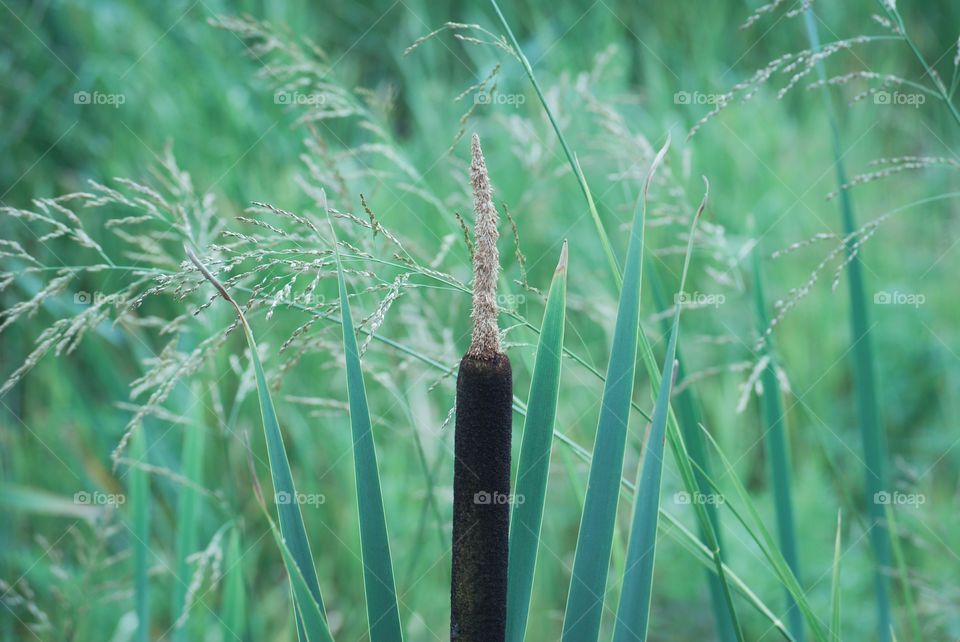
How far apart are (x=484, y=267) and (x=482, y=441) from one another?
0.13 meters

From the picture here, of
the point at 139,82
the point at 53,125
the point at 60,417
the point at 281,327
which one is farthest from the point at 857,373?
the point at 53,125

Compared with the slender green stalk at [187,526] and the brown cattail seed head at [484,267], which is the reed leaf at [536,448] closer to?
the brown cattail seed head at [484,267]

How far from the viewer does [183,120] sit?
2281mm

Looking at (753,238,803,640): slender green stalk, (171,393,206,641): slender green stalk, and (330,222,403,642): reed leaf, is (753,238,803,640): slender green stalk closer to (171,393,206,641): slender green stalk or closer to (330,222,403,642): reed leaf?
(330,222,403,642): reed leaf

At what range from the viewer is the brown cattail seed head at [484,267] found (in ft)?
1.66

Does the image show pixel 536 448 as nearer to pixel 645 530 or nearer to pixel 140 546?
pixel 645 530

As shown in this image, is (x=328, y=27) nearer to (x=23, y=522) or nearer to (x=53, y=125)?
(x=53, y=125)

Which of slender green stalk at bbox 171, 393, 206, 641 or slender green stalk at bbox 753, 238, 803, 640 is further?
slender green stalk at bbox 171, 393, 206, 641

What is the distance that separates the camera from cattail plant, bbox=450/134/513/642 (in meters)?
0.51

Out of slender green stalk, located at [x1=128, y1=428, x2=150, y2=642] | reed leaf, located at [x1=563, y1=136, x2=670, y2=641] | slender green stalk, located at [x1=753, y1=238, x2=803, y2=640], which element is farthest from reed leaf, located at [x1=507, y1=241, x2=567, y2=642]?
slender green stalk, located at [x1=128, y1=428, x2=150, y2=642]

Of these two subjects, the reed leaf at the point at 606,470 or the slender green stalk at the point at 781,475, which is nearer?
the reed leaf at the point at 606,470

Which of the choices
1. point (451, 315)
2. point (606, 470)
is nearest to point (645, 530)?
point (606, 470)

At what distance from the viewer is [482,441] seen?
0.51 metres

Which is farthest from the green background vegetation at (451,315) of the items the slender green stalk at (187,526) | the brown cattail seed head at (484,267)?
the brown cattail seed head at (484,267)
